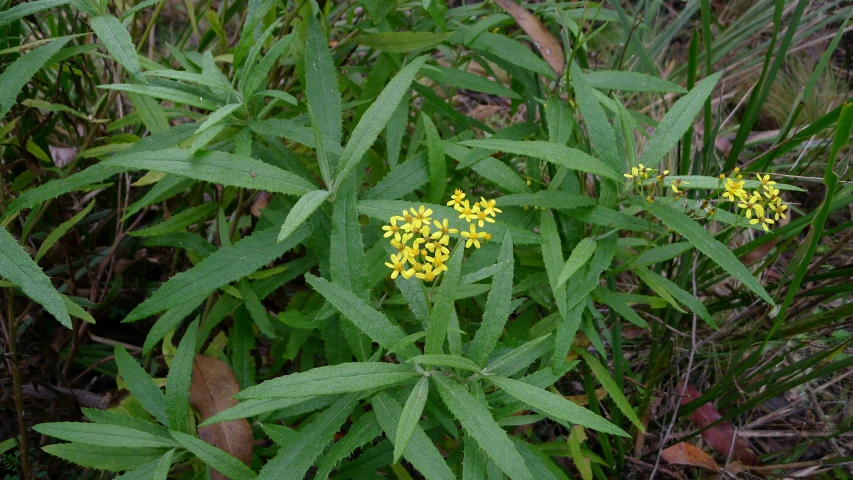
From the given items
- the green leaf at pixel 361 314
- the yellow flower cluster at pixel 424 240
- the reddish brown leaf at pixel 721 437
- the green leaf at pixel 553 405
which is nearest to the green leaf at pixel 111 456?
the green leaf at pixel 361 314

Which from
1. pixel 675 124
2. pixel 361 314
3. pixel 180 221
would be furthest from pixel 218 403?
pixel 675 124

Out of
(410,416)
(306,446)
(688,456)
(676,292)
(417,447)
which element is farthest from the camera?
(688,456)

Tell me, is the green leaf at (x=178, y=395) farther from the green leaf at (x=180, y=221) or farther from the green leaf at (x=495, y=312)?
the green leaf at (x=495, y=312)

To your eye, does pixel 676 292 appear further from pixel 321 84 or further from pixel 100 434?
pixel 100 434

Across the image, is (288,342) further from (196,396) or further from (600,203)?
(600,203)

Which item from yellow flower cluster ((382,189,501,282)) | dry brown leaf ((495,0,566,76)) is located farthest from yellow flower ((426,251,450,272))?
dry brown leaf ((495,0,566,76))

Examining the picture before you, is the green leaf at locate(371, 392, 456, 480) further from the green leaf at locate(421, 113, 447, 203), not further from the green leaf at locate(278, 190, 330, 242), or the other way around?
the green leaf at locate(421, 113, 447, 203)

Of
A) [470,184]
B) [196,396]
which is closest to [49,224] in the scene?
[196,396]
